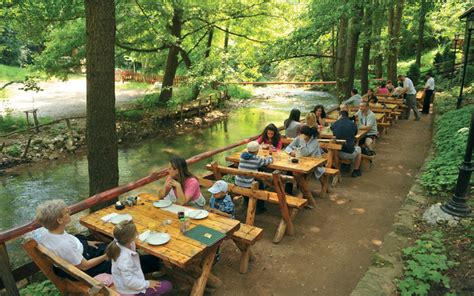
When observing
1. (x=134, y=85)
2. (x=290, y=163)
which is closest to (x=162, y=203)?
(x=290, y=163)

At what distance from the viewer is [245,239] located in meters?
4.05

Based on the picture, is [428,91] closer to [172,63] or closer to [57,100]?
[172,63]

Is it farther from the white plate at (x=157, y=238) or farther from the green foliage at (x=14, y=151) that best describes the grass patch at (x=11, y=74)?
the white plate at (x=157, y=238)

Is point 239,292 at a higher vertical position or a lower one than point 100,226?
lower

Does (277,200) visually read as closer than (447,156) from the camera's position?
Yes

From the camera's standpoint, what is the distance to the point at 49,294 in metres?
3.77

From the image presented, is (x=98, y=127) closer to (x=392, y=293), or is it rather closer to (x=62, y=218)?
(x=62, y=218)

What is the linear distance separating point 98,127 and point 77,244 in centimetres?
220

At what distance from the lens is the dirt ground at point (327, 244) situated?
4148 millimetres

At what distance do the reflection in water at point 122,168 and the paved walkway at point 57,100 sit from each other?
5633 mm

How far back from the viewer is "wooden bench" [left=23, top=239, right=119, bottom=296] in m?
2.71

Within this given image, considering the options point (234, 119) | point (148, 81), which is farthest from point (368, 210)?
point (148, 81)

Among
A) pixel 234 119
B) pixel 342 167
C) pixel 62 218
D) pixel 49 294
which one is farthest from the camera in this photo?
pixel 234 119

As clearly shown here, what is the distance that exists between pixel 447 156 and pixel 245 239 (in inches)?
209
